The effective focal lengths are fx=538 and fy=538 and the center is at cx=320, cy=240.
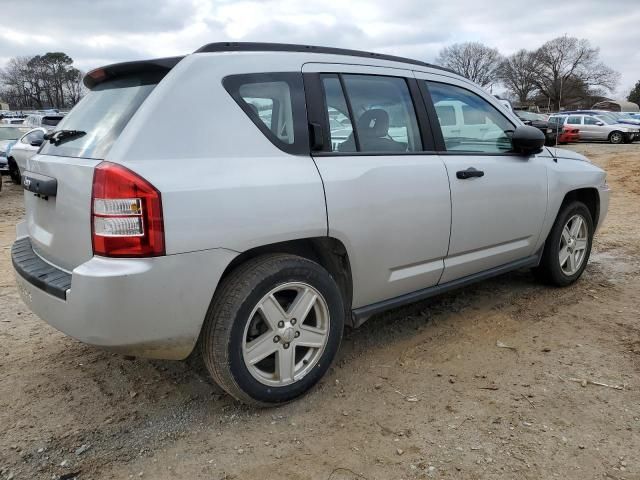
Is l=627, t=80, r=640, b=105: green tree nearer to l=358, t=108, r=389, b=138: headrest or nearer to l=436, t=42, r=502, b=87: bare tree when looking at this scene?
l=436, t=42, r=502, b=87: bare tree

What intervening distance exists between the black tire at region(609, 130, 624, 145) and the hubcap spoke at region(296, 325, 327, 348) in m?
28.1

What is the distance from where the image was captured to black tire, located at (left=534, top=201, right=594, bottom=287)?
430 centimetres

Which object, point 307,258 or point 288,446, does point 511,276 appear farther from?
point 288,446

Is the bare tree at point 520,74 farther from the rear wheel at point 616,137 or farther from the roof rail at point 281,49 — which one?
the roof rail at point 281,49

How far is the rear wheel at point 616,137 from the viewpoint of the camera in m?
26.3

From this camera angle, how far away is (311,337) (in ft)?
9.11

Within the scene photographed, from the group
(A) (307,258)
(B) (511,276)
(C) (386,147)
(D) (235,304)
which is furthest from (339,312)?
(B) (511,276)

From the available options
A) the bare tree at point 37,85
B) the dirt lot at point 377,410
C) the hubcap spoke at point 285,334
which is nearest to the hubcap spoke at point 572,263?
the dirt lot at point 377,410

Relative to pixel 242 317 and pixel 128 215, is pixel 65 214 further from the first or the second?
pixel 242 317

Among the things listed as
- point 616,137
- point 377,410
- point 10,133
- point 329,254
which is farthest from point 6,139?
point 616,137

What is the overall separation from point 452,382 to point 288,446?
1.04 m

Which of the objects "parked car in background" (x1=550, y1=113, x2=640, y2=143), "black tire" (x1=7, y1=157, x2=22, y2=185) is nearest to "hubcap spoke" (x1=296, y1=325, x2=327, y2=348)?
"black tire" (x1=7, y1=157, x2=22, y2=185)

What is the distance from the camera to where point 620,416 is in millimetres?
2650

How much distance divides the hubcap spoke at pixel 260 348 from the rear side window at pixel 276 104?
3.05 ft
